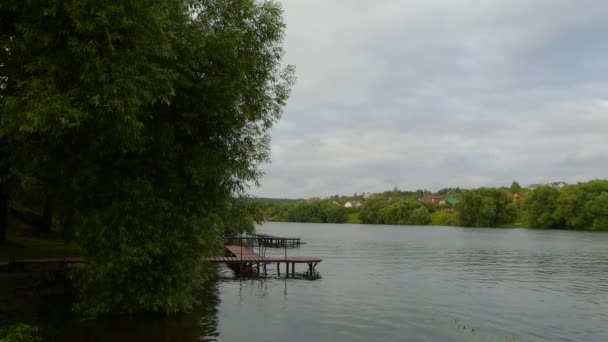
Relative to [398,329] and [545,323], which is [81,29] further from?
[545,323]

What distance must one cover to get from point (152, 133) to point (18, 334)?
729 cm

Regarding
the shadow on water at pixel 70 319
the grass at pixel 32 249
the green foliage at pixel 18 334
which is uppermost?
the grass at pixel 32 249

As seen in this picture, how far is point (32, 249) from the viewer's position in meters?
30.6

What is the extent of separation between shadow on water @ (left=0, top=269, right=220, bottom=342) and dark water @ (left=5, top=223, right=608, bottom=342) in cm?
7

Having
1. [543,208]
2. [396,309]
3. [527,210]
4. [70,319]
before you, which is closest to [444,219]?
[527,210]

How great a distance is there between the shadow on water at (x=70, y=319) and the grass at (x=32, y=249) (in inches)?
106

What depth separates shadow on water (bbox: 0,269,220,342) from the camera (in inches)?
635

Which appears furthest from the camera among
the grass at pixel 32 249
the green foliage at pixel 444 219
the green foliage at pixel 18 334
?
the green foliage at pixel 444 219

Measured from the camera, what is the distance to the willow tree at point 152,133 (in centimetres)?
1205

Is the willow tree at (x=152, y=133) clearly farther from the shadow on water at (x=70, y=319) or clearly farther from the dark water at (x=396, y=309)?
the dark water at (x=396, y=309)

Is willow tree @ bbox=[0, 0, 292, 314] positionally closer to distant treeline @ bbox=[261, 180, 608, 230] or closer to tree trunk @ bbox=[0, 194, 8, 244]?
tree trunk @ bbox=[0, 194, 8, 244]

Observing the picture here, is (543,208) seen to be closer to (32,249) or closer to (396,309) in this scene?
(396,309)

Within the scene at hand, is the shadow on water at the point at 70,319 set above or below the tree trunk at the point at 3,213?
below

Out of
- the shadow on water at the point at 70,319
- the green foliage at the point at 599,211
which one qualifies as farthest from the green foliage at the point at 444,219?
the shadow on water at the point at 70,319
